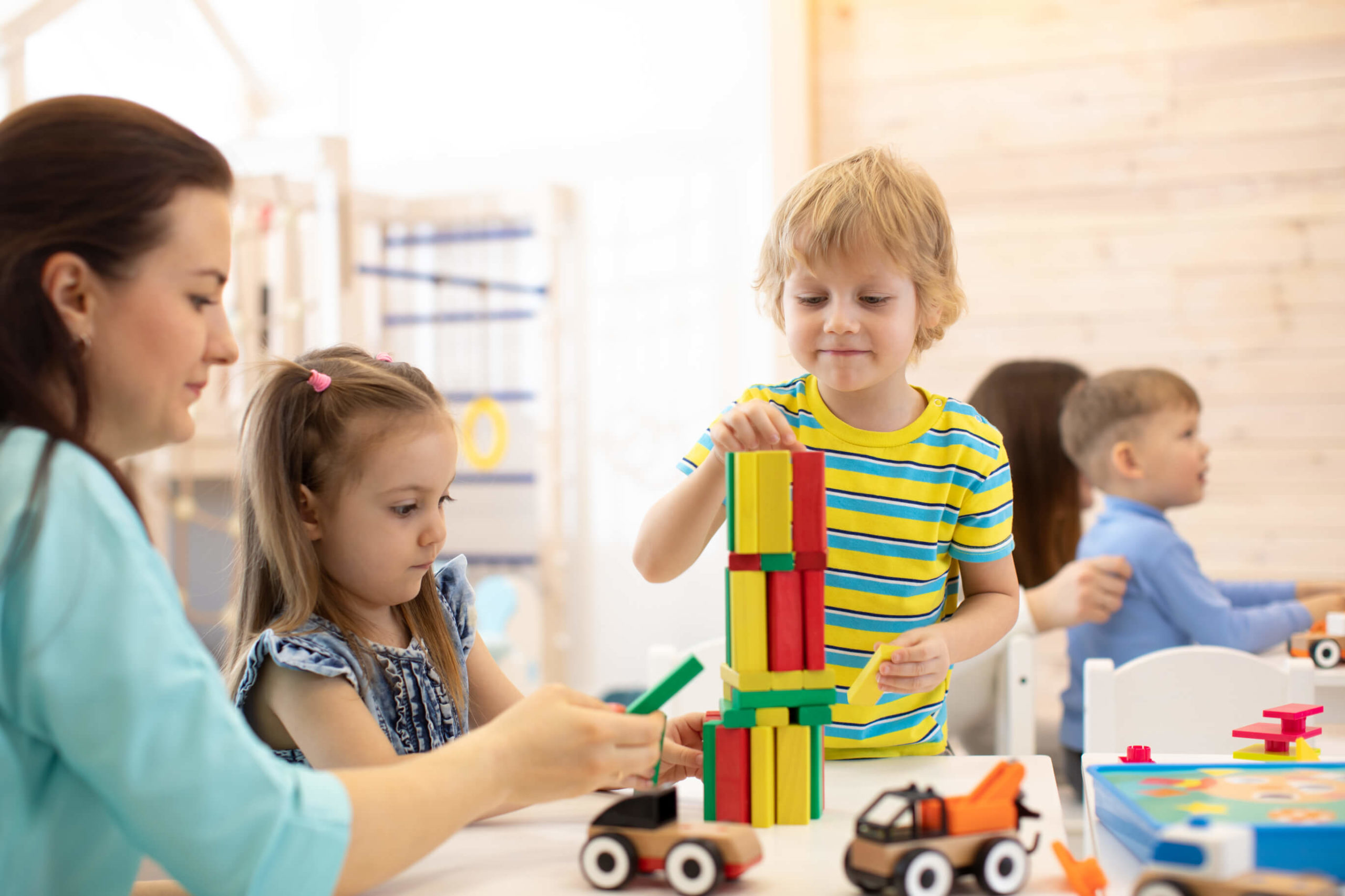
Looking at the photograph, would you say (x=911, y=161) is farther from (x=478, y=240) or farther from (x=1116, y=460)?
(x=478, y=240)

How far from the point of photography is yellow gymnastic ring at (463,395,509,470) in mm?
3395

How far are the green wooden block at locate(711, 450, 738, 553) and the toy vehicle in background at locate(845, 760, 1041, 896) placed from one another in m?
0.19

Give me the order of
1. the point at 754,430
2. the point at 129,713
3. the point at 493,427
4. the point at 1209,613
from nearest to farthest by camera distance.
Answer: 1. the point at 129,713
2. the point at 754,430
3. the point at 1209,613
4. the point at 493,427

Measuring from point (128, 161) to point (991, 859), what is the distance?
62 centimetres

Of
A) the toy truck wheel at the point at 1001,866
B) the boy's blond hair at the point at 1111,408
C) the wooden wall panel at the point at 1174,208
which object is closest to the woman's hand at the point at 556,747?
the toy truck wheel at the point at 1001,866

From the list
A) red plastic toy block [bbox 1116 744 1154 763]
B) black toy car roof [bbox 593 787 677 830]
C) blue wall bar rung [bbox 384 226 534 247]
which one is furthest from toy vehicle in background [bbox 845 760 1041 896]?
blue wall bar rung [bbox 384 226 534 247]

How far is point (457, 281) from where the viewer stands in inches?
128

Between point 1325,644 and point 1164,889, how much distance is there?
3.53ft

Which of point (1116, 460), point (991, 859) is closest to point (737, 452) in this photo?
point (991, 859)

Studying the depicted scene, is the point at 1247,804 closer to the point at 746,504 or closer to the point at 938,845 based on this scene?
the point at 938,845

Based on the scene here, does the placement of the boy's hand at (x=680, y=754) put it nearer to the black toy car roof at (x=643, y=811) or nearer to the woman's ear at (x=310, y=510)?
the black toy car roof at (x=643, y=811)

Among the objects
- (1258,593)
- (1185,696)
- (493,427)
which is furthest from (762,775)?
(493,427)

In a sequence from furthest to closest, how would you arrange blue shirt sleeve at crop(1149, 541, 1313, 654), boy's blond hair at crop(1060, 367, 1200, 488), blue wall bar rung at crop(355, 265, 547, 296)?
blue wall bar rung at crop(355, 265, 547, 296) → boy's blond hair at crop(1060, 367, 1200, 488) → blue shirt sleeve at crop(1149, 541, 1313, 654)

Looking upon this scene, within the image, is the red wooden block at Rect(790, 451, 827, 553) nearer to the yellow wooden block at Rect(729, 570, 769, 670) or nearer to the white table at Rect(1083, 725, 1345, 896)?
the yellow wooden block at Rect(729, 570, 769, 670)
